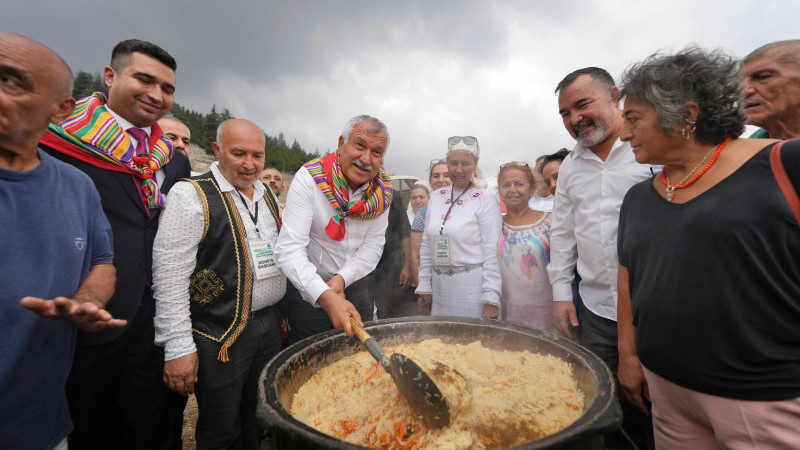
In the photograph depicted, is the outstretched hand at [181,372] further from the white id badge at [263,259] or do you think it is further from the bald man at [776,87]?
the bald man at [776,87]

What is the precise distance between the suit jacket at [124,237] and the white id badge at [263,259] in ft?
1.93

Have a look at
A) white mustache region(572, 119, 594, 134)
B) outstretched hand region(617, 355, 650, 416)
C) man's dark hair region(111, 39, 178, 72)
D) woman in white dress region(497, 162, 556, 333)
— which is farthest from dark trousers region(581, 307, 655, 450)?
man's dark hair region(111, 39, 178, 72)

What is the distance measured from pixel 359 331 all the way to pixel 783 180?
1.84 metres

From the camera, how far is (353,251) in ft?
9.42

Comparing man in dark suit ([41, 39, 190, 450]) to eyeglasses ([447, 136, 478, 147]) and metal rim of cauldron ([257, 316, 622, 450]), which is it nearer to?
metal rim of cauldron ([257, 316, 622, 450])

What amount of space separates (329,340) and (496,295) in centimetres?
165

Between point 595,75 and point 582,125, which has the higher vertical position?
point 595,75

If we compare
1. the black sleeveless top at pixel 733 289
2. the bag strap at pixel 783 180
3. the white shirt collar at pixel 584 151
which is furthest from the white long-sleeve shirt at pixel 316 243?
the bag strap at pixel 783 180

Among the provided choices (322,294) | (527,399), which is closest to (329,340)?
(322,294)

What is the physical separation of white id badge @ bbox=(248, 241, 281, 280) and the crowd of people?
0.01 m

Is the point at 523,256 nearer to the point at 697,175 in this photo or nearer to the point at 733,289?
the point at 697,175

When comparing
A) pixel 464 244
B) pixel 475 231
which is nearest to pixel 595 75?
pixel 475 231

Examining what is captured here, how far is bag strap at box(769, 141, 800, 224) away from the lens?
49.1 inches

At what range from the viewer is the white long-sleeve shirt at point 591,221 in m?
2.34
